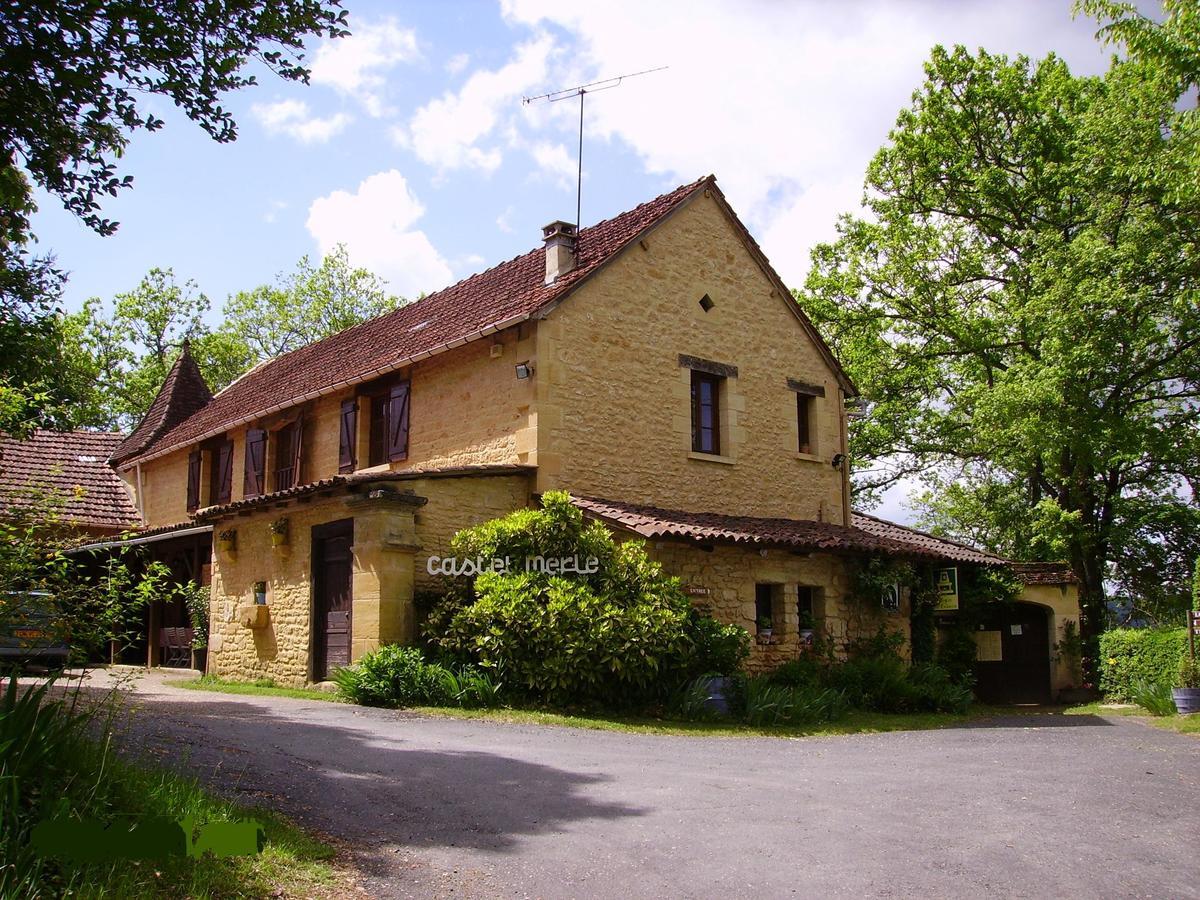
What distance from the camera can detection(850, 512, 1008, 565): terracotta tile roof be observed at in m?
18.5

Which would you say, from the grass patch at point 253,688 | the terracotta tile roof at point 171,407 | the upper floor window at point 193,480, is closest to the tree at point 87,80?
the grass patch at point 253,688

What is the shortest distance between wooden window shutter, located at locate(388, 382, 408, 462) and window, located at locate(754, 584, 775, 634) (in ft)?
20.7

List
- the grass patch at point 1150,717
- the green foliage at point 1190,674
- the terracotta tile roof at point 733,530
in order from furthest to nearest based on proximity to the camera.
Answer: the green foliage at point 1190,674, the terracotta tile roof at point 733,530, the grass patch at point 1150,717

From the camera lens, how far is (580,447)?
1577 centimetres

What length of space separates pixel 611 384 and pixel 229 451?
11.0 meters

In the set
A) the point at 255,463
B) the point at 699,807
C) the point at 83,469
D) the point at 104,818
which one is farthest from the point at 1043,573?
the point at 83,469

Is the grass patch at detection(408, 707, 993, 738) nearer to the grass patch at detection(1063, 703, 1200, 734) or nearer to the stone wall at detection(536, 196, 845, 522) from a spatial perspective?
the grass patch at detection(1063, 703, 1200, 734)

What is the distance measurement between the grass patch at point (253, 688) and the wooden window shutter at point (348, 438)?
13.7 feet

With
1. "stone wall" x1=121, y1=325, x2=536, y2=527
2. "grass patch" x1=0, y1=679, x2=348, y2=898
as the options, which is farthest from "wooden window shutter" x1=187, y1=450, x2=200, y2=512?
"grass patch" x1=0, y1=679, x2=348, y2=898

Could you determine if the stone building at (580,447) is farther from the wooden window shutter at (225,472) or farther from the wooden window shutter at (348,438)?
the wooden window shutter at (225,472)

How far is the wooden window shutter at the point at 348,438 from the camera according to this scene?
60.5 ft

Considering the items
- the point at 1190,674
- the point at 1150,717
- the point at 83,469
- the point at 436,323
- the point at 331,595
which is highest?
the point at 436,323

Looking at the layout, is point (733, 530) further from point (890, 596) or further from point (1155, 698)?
point (1155, 698)

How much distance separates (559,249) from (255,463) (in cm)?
871
